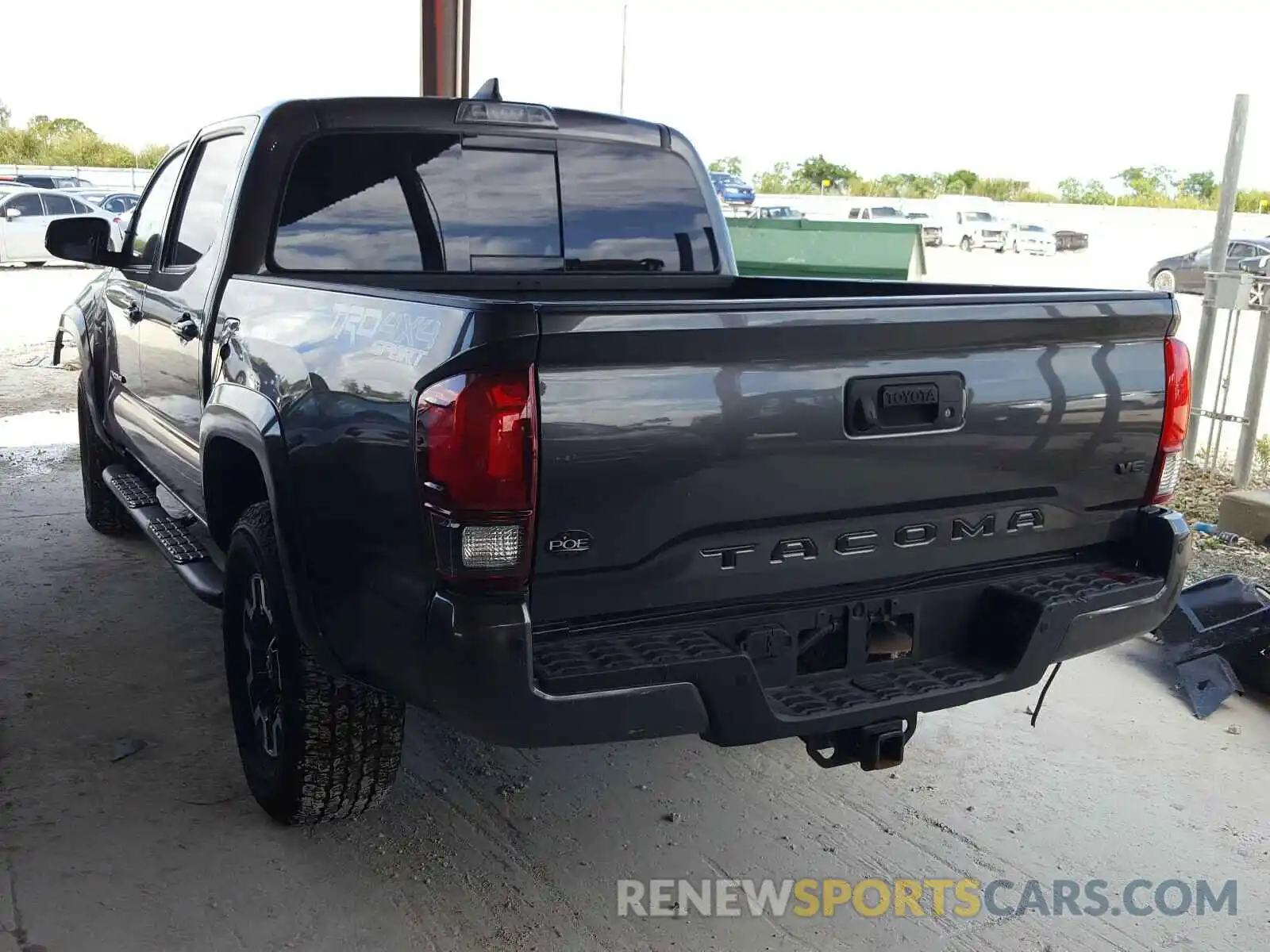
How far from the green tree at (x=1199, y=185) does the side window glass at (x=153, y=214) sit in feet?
166

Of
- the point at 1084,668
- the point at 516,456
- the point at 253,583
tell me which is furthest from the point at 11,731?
the point at 1084,668

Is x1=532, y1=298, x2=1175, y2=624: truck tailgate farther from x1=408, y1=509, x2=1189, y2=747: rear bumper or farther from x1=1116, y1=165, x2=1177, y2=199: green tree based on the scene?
x1=1116, y1=165, x2=1177, y2=199: green tree

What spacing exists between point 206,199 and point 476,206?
1073 millimetres

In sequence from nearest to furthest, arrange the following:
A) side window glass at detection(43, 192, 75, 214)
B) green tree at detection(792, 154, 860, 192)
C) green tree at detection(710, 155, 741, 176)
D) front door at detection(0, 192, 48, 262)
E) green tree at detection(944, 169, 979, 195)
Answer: front door at detection(0, 192, 48, 262) < side window glass at detection(43, 192, 75, 214) < green tree at detection(944, 169, 979, 195) < green tree at detection(792, 154, 860, 192) < green tree at detection(710, 155, 741, 176)

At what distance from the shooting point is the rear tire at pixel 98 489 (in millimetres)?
6234

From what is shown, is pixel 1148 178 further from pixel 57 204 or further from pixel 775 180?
pixel 57 204

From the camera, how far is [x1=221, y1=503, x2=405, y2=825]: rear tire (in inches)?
124

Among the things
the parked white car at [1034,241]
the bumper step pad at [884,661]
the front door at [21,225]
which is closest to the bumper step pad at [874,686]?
the bumper step pad at [884,661]

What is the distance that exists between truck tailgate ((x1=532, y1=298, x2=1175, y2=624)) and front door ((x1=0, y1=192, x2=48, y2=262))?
77.7 ft

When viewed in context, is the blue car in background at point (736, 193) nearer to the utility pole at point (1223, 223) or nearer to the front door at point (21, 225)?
the front door at point (21, 225)

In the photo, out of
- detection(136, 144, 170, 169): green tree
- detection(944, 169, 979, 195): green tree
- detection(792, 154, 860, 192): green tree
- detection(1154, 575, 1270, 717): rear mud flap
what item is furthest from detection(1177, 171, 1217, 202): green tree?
detection(1154, 575, 1270, 717): rear mud flap

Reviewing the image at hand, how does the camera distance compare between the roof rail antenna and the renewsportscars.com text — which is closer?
the renewsportscars.com text

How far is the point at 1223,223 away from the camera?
8055 millimetres

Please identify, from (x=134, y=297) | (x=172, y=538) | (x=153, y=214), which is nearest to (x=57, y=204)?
(x=153, y=214)
